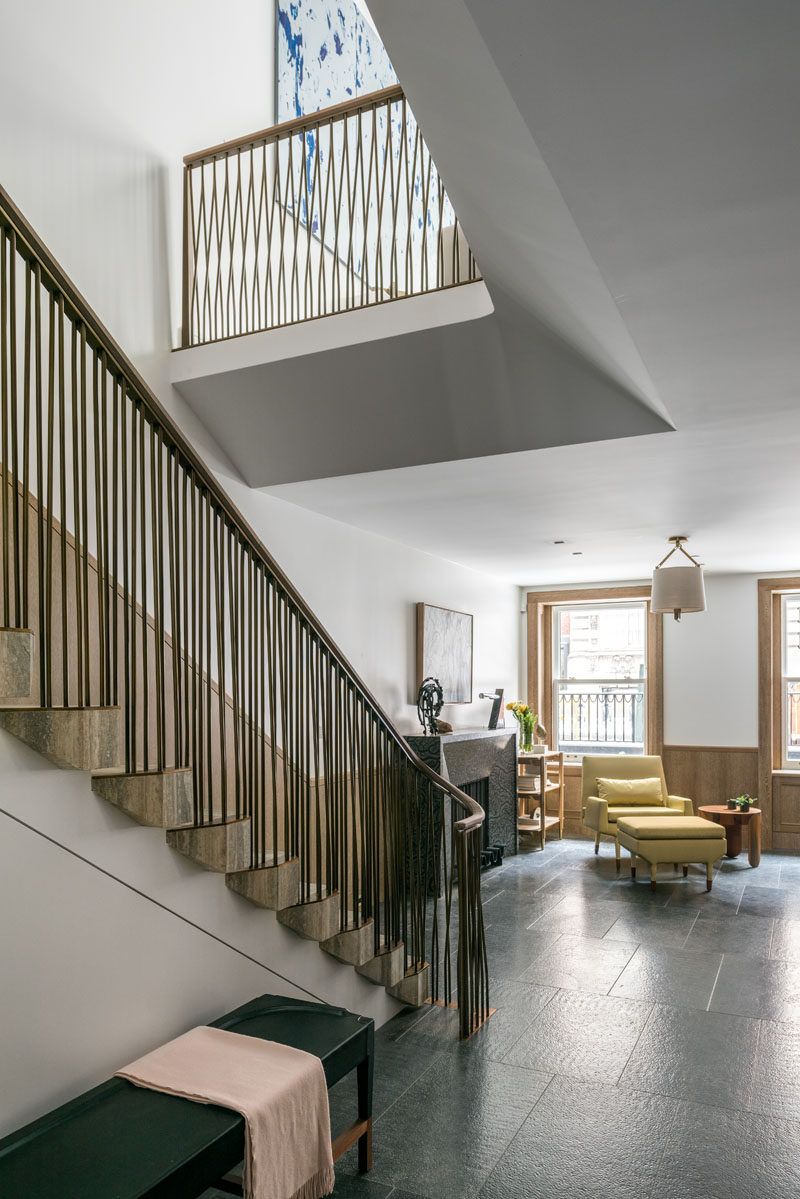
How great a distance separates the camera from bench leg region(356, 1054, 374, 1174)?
285 cm

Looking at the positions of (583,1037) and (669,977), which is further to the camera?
(669,977)

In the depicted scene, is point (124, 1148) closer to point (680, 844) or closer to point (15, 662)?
point (15, 662)

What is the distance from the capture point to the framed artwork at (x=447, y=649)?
693 centimetres

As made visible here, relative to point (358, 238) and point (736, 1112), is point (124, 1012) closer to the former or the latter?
point (736, 1112)

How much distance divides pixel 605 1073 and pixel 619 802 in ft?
14.5

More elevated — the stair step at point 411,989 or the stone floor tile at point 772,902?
the stair step at point 411,989

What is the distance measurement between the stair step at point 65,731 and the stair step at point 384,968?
204cm

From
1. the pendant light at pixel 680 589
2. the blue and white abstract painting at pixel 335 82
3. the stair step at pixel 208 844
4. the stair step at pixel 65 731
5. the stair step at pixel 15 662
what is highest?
the blue and white abstract painting at pixel 335 82

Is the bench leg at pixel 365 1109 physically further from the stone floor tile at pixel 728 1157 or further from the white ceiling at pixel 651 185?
the white ceiling at pixel 651 185

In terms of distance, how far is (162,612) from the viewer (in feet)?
10.5

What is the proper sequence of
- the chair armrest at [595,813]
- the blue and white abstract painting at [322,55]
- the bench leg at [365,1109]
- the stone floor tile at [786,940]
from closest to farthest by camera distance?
the bench leg at [365,1109] → the stone floor tile at [786,940] → the blue and white abstract painting at [322,55] → the chair armrest at [595,813]

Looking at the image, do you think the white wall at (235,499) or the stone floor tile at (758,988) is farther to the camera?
the stone floor tile at (758,988)

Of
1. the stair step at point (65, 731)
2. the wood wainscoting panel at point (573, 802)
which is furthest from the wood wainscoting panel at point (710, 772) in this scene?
the stair step at point (65, 731)

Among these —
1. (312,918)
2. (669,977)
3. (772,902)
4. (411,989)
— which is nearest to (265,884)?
→ (312,918)
